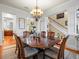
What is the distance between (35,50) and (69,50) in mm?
1359

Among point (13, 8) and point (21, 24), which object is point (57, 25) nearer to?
point (21, 24)

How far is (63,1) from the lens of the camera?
498 cm

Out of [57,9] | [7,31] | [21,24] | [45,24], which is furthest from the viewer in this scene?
[7,31]

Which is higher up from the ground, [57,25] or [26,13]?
[26,13]

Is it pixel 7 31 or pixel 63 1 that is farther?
pixel 7 31

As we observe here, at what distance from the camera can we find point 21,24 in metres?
8.24

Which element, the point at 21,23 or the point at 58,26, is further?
the point at 58,26

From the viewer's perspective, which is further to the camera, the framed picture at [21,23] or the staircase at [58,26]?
the framed picture at [21,23]

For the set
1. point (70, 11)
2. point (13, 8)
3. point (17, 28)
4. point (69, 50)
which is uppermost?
point (13, 8)

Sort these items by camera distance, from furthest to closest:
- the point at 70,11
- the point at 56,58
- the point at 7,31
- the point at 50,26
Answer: the point at 7,31 → the point at 50,26 → the point at 70,11 → the point at 56,58

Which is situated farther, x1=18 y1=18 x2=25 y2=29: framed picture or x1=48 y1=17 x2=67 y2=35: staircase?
x1=18 y1=18 x2=25 y2=29: framed picture

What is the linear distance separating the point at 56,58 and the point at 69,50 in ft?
4.13

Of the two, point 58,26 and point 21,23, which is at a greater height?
point 21,23

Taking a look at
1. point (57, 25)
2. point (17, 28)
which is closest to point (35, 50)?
point (17, 28)
